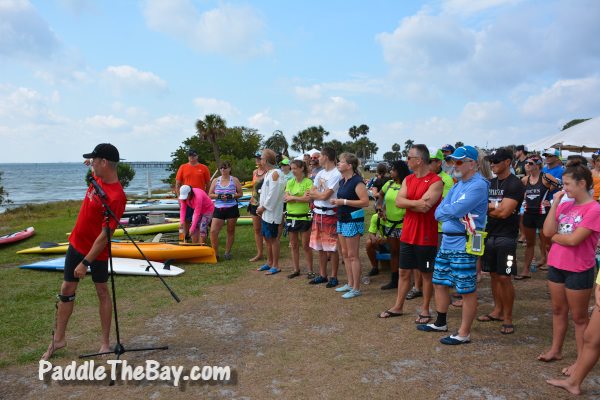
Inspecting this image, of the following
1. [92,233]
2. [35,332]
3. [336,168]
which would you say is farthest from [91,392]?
[336,168]

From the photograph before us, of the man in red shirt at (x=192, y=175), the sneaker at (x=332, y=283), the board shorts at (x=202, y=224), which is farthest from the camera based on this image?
the man in red shirt at (x=192, y=175)

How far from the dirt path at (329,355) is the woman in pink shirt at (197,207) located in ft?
9.04

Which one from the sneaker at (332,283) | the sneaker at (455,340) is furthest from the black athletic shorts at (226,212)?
the sneaker at (455,340)

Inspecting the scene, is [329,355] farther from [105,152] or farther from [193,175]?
[193,175]

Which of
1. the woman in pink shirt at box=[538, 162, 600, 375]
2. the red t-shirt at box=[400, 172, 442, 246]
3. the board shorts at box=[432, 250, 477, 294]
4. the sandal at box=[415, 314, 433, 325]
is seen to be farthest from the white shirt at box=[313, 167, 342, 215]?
the woman in pink shirt at box=[538, 162, 600, 375]

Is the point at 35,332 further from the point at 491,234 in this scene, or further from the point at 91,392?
the point at 491,234

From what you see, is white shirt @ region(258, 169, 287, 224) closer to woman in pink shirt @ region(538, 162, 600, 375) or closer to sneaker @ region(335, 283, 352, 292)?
sneaker @ region(335, 283, 352, 292)

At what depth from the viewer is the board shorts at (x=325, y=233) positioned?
19.7 ft

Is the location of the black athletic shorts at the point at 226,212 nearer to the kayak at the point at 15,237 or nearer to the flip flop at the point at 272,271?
the flip flop at the point at 272,271

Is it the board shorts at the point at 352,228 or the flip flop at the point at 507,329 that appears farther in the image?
the board shorts at the point at 352,228

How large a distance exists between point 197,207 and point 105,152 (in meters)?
4.33

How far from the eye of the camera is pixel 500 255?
4.25m

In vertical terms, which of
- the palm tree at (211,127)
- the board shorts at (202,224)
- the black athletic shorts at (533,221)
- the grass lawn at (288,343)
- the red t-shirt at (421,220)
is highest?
the palm tree at (211,127)

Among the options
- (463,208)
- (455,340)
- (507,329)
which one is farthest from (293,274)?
(463,208)
